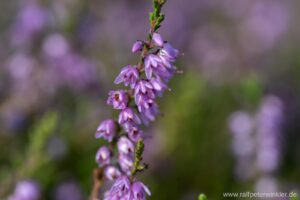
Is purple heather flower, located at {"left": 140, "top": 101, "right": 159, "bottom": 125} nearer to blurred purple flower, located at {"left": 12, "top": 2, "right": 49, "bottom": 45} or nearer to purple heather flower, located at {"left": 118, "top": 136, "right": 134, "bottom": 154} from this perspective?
purple heather flower, located at {"left": 118, "top": 136, "right": 134, "bottom": 154}

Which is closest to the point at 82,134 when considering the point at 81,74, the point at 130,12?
the point at 81,74

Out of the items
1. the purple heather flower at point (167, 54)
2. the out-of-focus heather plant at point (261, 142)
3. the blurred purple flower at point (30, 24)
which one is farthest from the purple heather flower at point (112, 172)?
the blurred purple flower at point (30, 24)

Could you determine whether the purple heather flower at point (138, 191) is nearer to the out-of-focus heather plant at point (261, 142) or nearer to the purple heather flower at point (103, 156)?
the purple heather flower at point (103, 156)

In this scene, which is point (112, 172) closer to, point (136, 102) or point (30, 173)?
point (136, 102)

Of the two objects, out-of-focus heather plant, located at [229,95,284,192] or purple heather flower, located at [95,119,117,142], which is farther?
out-of-focus heather plant, located at [229,95,284,192]

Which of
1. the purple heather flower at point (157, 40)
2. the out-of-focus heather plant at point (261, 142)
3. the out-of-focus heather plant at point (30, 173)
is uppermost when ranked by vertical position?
the out-of-focus heather plant at point (261, 142)

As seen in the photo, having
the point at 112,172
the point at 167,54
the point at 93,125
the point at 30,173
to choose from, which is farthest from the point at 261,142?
the point at 167,54

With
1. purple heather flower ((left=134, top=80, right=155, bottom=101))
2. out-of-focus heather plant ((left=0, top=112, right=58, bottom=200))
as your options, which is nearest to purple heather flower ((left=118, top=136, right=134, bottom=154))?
purple heather flower ((left=134, top=80, right=155, bottom=101))

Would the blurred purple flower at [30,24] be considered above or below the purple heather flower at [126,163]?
above
